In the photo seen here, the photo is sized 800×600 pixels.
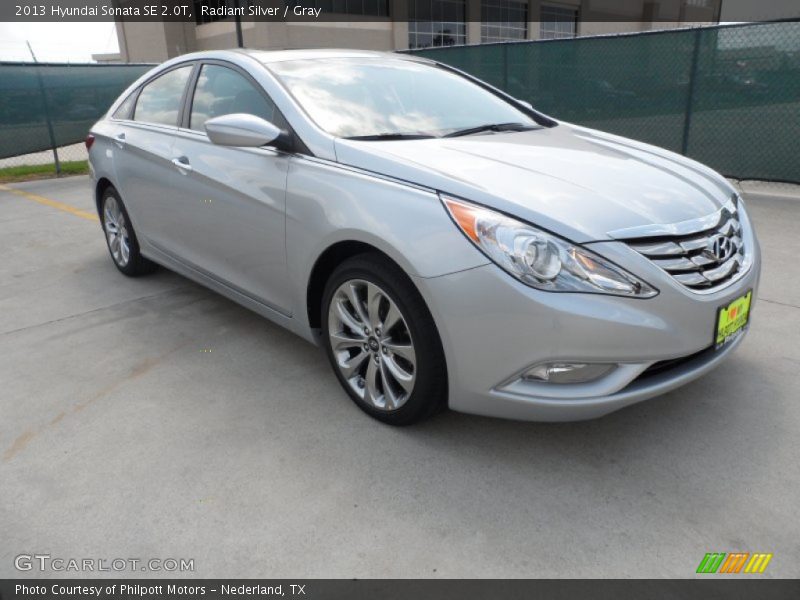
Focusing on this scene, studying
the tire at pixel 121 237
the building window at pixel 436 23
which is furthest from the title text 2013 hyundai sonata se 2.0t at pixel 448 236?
the building window at pixel 436 23

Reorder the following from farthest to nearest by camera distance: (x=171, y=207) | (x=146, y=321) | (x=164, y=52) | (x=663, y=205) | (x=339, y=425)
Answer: (x=164, y=52), (x=146, y=321), (x=171, y=207), (x=339, y=425), (x=663, y=205)

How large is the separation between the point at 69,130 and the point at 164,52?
2405 centimetres

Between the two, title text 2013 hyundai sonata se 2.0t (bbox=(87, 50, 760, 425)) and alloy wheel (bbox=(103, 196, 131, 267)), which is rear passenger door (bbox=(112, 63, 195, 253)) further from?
alloy wheel (bbox=(103, 196, 131, 267))

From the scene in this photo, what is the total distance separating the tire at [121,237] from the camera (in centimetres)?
464

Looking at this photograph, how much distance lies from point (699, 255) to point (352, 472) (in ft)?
5.05

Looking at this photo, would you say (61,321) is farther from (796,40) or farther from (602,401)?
(796,40)

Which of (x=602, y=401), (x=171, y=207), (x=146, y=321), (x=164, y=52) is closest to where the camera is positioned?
(x=602, y=401)

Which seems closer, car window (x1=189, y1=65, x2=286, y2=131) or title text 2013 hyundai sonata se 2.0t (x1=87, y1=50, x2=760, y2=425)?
title text 2013 hyundai sonata se 2.0t (x1=87, y1=50, x2=760, y2=425)

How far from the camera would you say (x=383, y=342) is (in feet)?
8.71

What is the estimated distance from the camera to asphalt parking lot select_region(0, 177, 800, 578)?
2090mm

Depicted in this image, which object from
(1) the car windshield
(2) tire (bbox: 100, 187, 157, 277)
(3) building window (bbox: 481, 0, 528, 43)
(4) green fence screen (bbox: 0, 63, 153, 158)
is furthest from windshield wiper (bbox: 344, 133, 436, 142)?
(3) building window (bbox: 481, 0, 528, 43)

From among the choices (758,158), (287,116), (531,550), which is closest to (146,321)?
(287,116)

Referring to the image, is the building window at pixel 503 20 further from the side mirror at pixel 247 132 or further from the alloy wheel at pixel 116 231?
the side mirror at pixel 247 132

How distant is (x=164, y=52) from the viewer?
1303 inches
